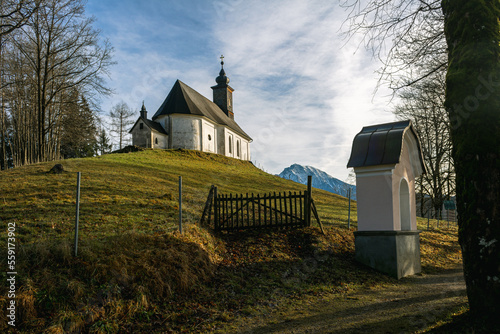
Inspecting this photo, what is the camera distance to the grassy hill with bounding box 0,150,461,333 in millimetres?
5391

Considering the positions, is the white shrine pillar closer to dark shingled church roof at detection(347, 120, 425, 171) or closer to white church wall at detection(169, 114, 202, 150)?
dark shingled church roof at detection(347, 120, 425, 171)

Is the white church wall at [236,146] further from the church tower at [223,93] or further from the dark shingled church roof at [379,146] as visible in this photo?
the dark shingled church roof at [379,146]

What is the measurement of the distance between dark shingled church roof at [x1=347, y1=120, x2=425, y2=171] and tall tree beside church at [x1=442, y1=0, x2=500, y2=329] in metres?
5.28

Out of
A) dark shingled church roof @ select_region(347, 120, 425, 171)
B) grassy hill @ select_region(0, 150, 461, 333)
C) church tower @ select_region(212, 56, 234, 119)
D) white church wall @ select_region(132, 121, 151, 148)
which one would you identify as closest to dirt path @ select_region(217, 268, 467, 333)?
grassy hill @ select_region(0, 150, 461, 333)

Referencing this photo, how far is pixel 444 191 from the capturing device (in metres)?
27.9

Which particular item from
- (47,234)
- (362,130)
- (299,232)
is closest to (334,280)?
(299,232)

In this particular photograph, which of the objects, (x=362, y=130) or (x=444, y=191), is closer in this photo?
(x=362, y=130)

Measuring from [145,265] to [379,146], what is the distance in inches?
296

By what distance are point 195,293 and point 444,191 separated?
27.0 meters

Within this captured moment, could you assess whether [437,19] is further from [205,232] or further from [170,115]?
[170,115]

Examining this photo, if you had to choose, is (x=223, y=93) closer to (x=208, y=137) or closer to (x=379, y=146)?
(x=208, y=137)

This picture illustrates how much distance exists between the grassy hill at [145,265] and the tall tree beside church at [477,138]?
3682mm

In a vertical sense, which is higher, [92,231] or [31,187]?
[31,187]

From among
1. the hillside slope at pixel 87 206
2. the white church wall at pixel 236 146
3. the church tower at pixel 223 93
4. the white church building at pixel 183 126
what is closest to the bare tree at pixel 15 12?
the hillside slope at pixel 87 206
